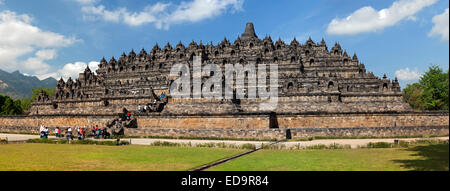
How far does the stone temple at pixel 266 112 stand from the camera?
107 ft

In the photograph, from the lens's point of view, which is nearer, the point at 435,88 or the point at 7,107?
the point at 435,88

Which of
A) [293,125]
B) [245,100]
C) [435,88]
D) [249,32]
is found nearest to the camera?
[293,125]

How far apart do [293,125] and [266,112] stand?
4.51m

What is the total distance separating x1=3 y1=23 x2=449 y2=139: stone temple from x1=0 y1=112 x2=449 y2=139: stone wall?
10cm

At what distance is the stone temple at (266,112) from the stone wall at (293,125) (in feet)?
0.32

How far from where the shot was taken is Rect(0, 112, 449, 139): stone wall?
101 feet

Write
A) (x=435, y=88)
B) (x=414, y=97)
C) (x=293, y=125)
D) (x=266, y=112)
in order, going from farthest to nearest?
1. (x=414, y=97)
2. (x=435, y=88)
3. (x=293, y=125)
4. (x=266, y=112)

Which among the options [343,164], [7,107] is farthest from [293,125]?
[7,107]

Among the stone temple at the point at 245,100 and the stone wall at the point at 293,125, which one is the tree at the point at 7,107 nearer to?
the stone temple at the point at 245,100

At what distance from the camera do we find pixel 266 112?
32.2 metres

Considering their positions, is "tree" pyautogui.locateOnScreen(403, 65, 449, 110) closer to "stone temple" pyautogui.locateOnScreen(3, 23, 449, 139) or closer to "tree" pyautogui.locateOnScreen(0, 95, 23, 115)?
"stone temple" pyautogui.locateOnScreen(3, 23, 449, 139)

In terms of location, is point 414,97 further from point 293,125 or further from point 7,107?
point 7,107

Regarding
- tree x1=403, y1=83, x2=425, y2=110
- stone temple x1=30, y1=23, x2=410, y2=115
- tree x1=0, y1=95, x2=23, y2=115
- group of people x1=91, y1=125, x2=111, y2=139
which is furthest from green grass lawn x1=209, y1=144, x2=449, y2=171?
tree x1=0, y1=95, x2=23, y2=115
